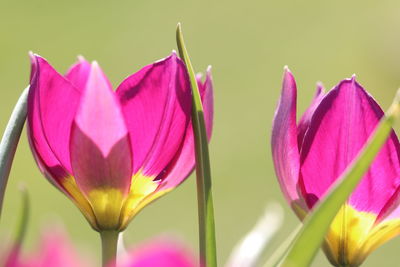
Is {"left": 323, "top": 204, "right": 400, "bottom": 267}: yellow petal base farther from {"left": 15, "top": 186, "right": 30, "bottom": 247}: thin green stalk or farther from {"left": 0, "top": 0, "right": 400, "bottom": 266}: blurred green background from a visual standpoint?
{"left": 0, "top": 0, "right": 400, "bottom": 266}: blurred green background

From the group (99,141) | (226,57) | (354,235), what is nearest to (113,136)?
(99,141)

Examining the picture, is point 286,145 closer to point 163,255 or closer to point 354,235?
point 354,235

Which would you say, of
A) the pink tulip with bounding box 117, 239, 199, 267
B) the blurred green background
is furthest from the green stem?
the blurred green background

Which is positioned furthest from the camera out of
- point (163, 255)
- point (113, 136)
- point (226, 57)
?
point (226, 57)

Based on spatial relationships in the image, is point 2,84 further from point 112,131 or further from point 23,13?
point 112,131

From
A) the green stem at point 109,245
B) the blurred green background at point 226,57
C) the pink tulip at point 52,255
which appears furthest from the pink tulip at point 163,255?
the blurred green background at point 226,57

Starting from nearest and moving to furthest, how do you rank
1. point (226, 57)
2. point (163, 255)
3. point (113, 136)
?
point (163, 255) < point (113, 136) < point (226, 57)

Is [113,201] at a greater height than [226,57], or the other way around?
[226,57]
